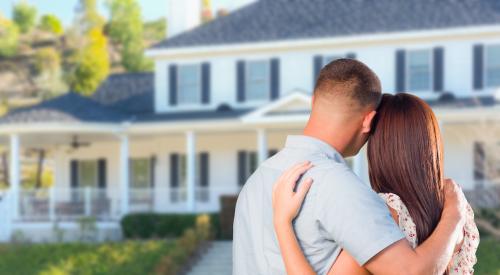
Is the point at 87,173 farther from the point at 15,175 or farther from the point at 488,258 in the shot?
the point at 488,258

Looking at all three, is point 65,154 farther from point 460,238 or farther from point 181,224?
point 460,238

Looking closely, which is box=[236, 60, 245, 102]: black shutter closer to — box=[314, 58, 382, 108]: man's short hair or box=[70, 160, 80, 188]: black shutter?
→ box=[70, 160, 80, 188]: black shutter

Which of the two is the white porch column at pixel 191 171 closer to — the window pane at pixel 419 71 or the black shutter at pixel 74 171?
the black shutter at pixel 74 171

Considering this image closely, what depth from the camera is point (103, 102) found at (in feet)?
106

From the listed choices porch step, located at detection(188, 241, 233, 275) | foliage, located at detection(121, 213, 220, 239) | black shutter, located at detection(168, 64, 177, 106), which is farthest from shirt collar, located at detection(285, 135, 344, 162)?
black shutter, located at detection(168, 64, 177, 106)

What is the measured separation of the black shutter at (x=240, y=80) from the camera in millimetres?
28297

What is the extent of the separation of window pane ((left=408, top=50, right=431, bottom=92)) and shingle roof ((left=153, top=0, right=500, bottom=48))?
0.72 meters

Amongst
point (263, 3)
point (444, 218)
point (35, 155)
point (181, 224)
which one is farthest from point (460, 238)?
point (35, 155)

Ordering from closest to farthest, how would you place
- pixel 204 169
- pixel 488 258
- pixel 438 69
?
1. pixel 488 258
2. pixel 438 69
3. pixel 204 169

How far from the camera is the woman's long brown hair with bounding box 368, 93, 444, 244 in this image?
354 cm

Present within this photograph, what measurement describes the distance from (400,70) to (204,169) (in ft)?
21.2

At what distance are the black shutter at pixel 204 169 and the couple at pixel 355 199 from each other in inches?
1019

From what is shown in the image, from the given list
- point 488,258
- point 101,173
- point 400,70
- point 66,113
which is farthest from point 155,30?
point 488,258

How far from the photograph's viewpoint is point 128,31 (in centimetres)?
8938
